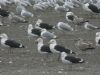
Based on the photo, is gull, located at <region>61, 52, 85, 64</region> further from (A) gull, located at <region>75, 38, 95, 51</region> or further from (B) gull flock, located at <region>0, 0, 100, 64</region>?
(A) gull, located at <region>75, 38, 95, 51</region>

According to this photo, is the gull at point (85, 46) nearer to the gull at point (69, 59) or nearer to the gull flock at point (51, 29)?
the gull flock at point (51, 29)

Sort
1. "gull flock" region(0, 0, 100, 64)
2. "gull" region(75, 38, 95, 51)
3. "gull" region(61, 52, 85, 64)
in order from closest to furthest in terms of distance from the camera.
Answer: "gull" region(61, 52, 85, 64) < "gull flock" region(0, 0, 100, 64) < "gull" region(75, 38, 95, 51)

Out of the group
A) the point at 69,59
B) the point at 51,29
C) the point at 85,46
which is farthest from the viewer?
the point at 51,29

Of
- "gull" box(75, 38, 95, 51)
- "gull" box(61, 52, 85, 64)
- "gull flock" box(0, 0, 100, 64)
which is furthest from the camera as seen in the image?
"gull" box(75, 38, 95, 51)

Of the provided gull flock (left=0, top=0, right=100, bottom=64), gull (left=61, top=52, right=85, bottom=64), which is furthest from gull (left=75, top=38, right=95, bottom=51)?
gull (left=61, top=52, right=85, bottom=64)

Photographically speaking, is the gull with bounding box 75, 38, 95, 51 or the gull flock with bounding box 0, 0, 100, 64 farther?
the gull with bounding box 75, 38, 95, 51

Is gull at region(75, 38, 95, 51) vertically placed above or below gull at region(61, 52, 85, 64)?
above

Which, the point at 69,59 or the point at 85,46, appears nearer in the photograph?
the point at 69,59

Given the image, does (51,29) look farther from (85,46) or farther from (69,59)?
(69,59)

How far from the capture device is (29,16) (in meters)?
25.3

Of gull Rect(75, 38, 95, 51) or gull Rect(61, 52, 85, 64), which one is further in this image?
gull Rect(75, 38, 95, 51)

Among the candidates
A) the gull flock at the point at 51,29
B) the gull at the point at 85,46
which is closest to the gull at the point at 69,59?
the gull flock at the point at 51,29

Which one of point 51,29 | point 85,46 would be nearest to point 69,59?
point 85,46

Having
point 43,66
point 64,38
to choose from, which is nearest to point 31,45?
point 64,38
